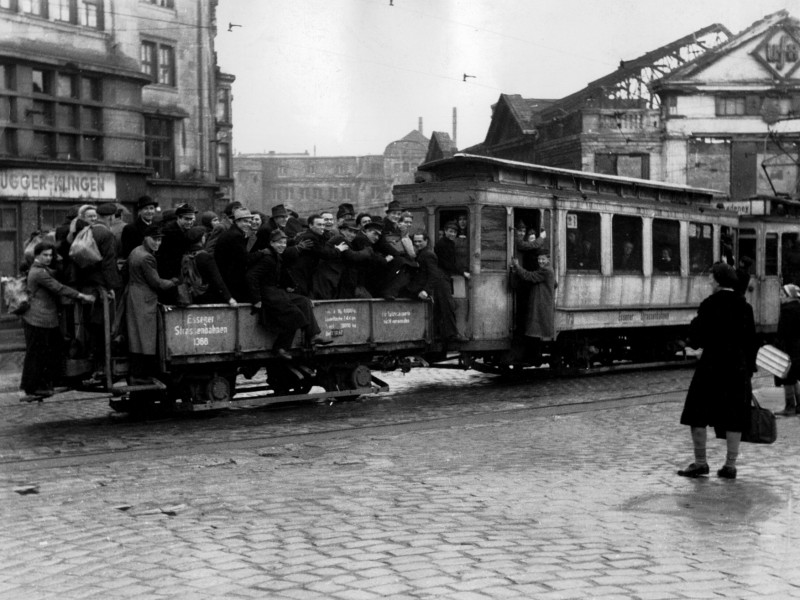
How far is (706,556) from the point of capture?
21.4 feet

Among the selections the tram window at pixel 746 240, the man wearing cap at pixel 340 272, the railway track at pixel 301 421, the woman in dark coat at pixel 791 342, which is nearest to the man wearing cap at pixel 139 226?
the railway track at pixel 301 421

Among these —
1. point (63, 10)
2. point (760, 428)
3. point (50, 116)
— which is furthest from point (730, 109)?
point (760, 428)

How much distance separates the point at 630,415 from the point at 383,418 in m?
2.92

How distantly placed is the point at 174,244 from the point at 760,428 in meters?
6.82

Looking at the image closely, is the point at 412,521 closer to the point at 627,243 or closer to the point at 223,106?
the point at 627,243

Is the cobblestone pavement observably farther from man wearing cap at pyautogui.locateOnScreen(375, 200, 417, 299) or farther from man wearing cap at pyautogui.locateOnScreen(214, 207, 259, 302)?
man wearing cap at pyautogui.locateOnScreen(375, 200, 417, 299)

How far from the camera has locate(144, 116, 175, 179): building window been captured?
1460 inches

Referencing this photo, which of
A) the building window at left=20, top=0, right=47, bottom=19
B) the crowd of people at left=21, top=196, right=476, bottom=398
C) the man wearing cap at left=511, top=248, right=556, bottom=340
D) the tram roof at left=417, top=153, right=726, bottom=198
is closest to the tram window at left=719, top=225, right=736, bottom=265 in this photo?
the tram roof at left=417, top=153, right=726, bottom=198

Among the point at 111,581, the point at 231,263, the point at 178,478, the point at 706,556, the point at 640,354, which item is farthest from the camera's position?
the point at 640,354

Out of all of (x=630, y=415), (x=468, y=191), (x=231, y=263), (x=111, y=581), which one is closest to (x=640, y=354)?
(x=468, y=191)

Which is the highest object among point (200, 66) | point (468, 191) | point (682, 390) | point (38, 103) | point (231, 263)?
point (200, 66)

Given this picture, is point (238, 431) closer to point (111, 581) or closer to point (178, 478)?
point (178, 478)

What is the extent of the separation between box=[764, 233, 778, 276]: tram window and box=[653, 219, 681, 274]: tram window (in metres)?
3.54

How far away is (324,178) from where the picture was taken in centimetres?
8925
